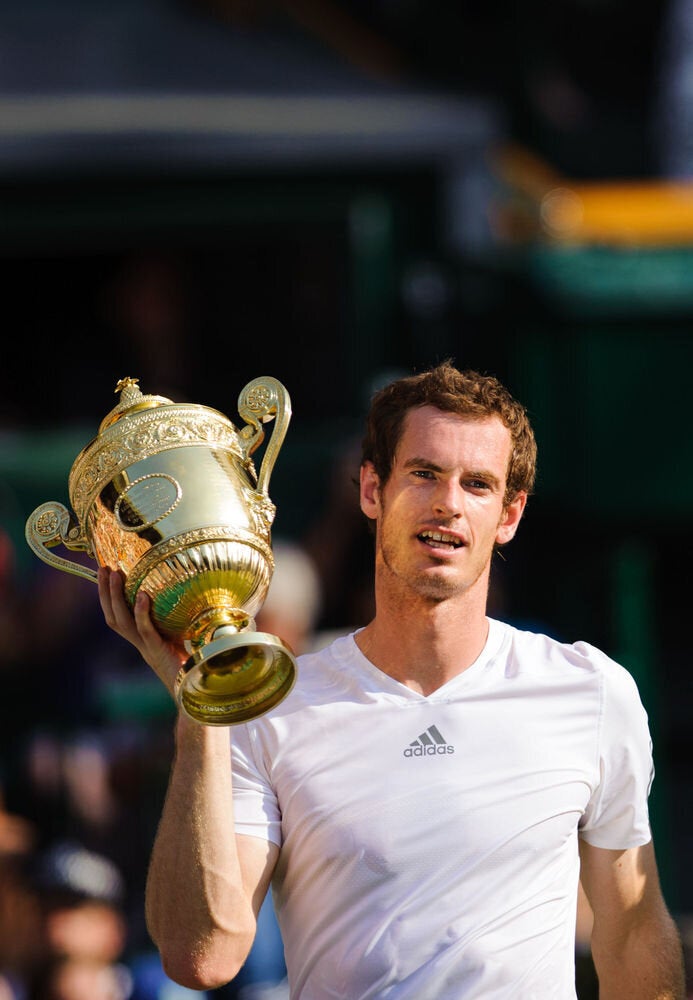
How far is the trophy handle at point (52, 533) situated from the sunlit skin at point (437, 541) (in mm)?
522

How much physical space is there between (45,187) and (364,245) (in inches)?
54.8

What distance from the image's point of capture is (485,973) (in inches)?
99.0

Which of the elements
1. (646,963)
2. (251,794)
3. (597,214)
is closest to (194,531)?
(251,794)

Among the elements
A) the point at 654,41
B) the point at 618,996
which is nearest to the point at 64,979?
the point at 618,996

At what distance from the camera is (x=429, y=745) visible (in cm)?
264

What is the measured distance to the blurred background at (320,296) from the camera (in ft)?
19.5

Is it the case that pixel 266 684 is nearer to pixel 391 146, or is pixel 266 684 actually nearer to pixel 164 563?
pixel 164 563

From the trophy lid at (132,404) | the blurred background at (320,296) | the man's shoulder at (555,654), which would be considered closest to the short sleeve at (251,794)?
the man's shoulder at (555,654)

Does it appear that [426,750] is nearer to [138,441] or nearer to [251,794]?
[251,794]

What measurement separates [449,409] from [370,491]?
218mm

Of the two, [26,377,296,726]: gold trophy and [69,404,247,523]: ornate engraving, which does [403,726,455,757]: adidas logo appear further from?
[69,404,247,523]: ornate engraving

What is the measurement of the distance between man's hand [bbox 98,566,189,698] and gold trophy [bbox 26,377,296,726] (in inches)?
0.7

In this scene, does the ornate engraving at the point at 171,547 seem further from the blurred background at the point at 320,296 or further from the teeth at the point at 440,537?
the blurred background at the point at 320,296

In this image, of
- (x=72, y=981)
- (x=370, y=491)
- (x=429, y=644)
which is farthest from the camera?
(x=72, y=981)
